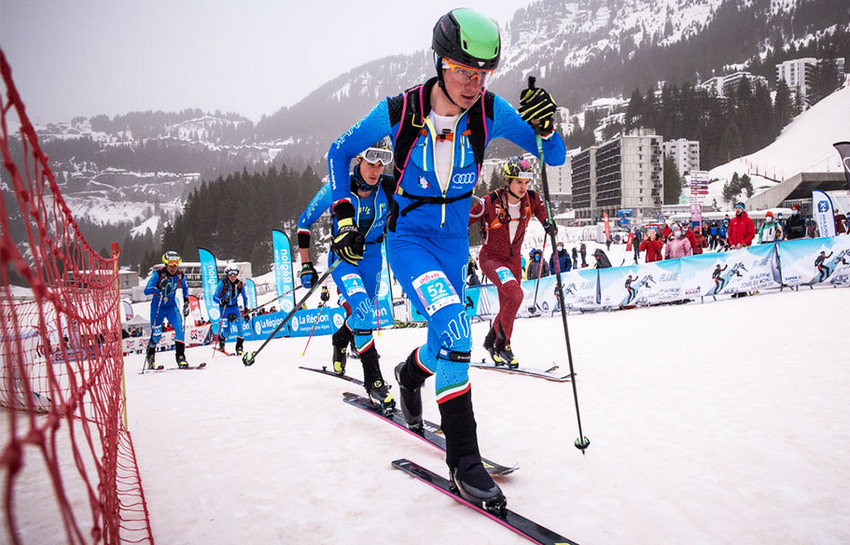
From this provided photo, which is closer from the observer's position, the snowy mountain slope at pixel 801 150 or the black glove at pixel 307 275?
the black glove at pixel 307 275

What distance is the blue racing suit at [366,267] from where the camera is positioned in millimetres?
5094

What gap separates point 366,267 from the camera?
5688 millimetres

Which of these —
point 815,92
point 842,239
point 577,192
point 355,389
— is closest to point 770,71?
point 815,92

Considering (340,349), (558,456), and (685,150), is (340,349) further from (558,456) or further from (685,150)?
(685,150)

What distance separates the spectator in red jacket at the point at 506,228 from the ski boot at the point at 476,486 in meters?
3.62

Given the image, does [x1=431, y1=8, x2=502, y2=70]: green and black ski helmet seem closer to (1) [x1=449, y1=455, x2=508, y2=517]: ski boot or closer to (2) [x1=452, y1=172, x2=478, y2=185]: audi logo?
(2) [x1=452, y1=172, x2=478, y2=185]: audi logo

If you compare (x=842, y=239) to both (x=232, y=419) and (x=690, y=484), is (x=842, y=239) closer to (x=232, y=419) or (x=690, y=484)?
(x=690, y=484)

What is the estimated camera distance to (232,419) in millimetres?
4480

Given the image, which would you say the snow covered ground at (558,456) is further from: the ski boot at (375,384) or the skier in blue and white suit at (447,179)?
the skier in blue and white suit at (447,179)

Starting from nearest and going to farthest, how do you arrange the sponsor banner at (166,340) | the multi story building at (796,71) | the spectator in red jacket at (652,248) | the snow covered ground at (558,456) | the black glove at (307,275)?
the snow covered ground at (558,456), the black glove at (307,275), the spectator in red jacket at (652,248), the sponsor banner at (166,340), the multi story building at (796,71)

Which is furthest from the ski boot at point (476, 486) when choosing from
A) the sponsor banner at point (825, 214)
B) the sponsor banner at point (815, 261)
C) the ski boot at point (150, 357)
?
the sponsor banner at point (825, 214)

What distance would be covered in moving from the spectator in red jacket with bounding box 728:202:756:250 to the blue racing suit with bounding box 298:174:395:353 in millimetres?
11774

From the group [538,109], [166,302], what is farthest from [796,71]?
[538,109]

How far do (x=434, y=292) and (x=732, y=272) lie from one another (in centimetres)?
1313
